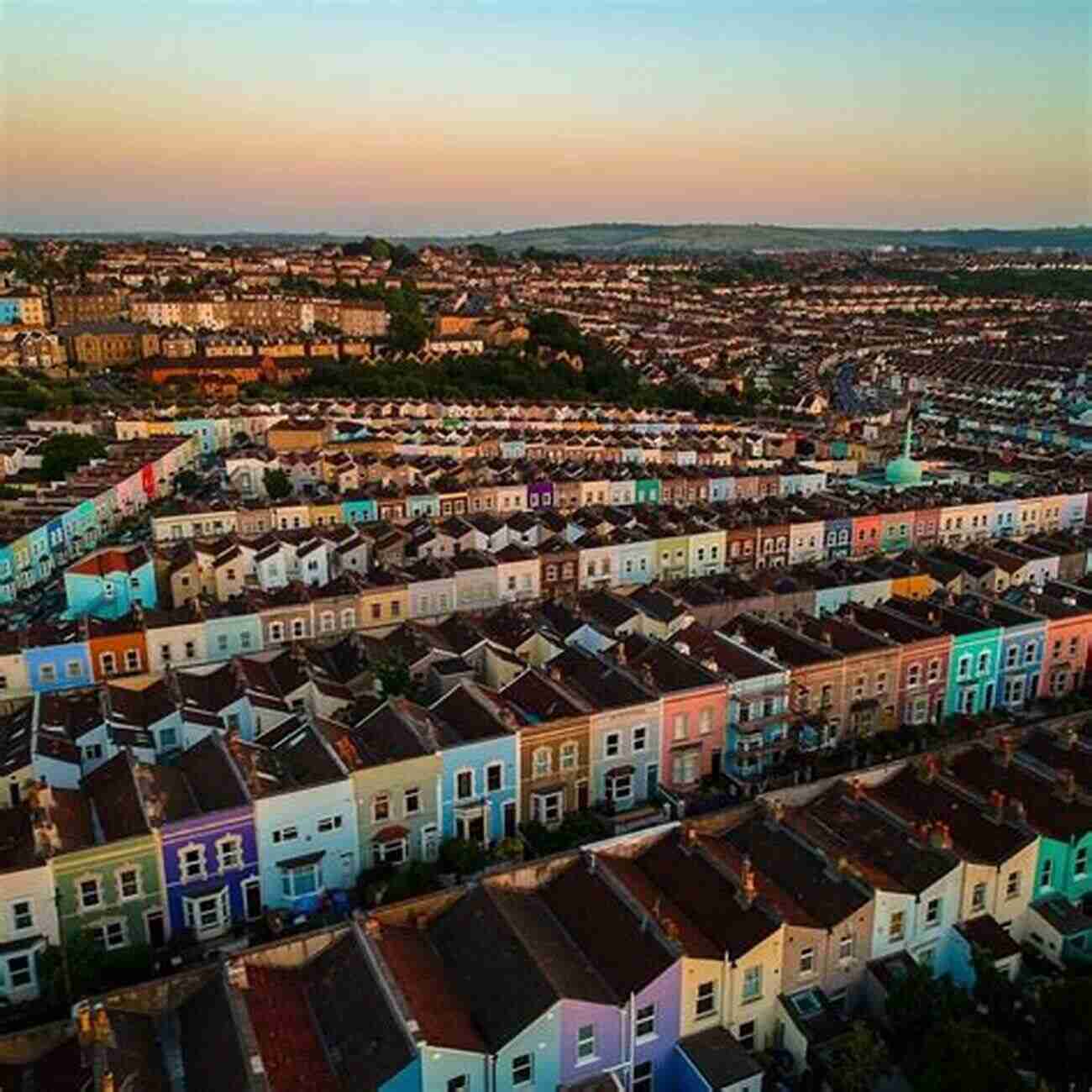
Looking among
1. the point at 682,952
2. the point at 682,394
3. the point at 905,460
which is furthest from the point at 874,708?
the point at 682,394

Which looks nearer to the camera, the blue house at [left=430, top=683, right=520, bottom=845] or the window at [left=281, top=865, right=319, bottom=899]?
the window at [left=281, top=865, right=319, bottom=899]

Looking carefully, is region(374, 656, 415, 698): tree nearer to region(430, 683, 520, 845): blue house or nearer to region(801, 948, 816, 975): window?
region(430, 683, 520, 845): blue house

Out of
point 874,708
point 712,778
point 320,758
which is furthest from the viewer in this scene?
→ point 874,708

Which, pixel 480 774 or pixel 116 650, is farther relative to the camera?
pixel 116 650

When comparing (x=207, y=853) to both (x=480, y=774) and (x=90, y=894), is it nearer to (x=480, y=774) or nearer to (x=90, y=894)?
(x=90, y=894)

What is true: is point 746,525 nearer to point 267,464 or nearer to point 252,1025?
point 267,464

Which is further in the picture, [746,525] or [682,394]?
[682,394]

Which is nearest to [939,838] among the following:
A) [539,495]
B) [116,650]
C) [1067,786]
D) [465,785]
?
[1067,786]

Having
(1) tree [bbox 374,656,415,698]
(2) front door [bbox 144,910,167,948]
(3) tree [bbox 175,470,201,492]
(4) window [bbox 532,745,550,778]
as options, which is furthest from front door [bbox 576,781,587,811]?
(3) tree [bbox 175,470,201,492]
